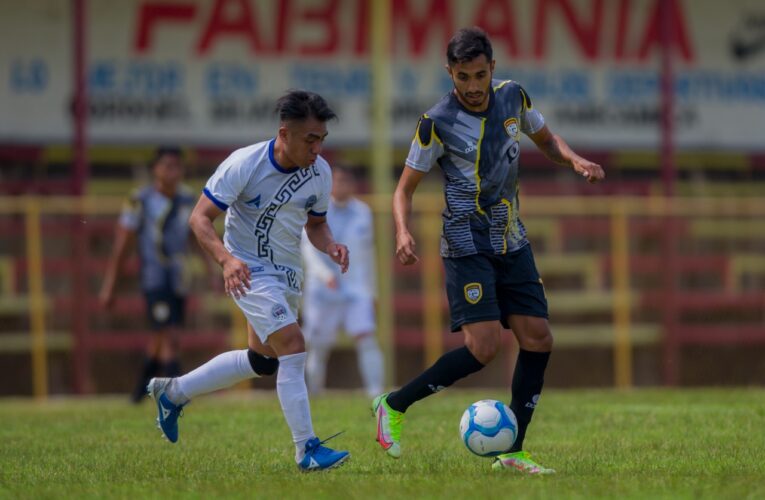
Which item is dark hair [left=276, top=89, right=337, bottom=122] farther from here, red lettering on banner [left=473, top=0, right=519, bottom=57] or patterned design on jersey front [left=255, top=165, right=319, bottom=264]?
red lettering on banner [left=473, top=0, right=519, bottom=57]

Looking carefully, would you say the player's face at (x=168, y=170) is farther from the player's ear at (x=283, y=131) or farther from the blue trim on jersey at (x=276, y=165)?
the player's ear at (x=283, y=131)

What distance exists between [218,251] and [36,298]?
9.23 metres

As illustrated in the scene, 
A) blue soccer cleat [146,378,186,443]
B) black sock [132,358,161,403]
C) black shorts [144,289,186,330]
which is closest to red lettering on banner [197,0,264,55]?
black shorts [144,289,186,330]

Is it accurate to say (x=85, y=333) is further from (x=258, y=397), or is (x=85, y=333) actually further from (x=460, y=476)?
(x=460, y=476)

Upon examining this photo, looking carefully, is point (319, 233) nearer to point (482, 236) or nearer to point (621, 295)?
point (482, 236)

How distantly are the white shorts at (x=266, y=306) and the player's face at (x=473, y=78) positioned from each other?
4.38 ft

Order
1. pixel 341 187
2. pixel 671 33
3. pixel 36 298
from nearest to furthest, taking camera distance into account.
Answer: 1. pixel 341 187
2. pixel 36 298
3. pixel 671 33

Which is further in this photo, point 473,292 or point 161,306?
point 161,306

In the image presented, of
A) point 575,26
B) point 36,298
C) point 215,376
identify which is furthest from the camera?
point 575,26

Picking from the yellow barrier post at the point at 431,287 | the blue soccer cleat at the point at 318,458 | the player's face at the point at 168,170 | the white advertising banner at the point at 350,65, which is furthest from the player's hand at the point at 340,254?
the white advertising banner at the point at 350,65

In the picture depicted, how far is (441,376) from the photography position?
7.85 meters

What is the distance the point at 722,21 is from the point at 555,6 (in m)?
2.21

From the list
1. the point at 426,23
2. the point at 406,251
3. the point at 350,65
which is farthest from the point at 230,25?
the point at 406,251

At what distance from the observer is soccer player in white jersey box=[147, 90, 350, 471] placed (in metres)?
7.65
